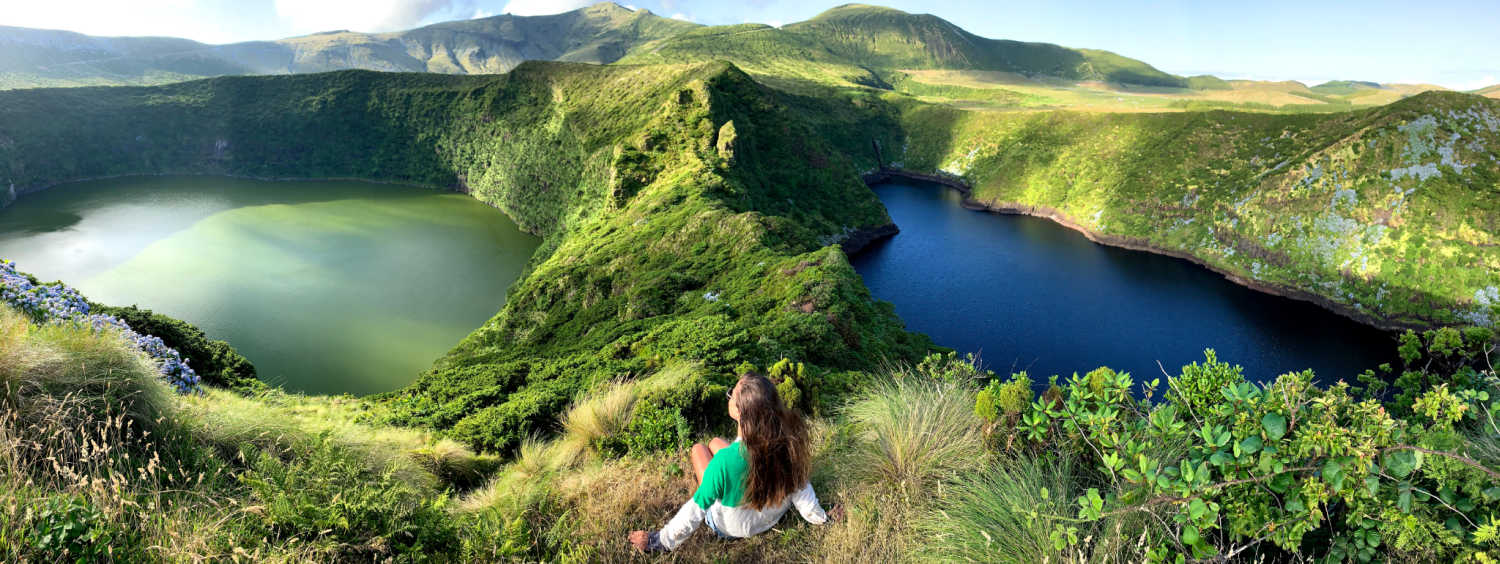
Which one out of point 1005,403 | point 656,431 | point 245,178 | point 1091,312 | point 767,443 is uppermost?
point 1005,403

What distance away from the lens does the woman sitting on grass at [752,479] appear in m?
4.48

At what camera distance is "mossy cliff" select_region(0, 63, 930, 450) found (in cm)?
1784

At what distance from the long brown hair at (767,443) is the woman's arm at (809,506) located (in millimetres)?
185

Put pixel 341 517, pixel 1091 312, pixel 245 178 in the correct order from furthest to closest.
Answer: pixel 245 178
pixel 1091 312
pixel 341 517

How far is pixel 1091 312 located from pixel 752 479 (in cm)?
4392

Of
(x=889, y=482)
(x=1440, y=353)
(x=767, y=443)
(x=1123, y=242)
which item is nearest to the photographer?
(x=767, y=443)

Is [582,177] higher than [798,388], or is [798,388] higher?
[798,388]

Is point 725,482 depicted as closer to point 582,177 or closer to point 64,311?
point 64,311

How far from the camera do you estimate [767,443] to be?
14.6 ft

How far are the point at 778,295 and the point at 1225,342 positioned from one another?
31.5 metres

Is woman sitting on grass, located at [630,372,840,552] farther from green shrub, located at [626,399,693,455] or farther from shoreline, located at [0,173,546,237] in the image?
shoreline, located at [0,173,546,237]

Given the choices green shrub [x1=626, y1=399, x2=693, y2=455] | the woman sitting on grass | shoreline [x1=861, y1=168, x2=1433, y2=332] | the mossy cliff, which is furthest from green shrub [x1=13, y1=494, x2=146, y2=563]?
shoreline [x1=861, y1=168, x2=1433, y2=332]

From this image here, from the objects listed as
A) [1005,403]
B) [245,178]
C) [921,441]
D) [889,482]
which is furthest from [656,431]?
[245,178]

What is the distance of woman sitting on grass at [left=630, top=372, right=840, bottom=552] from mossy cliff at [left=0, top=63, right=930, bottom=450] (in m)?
5.68
